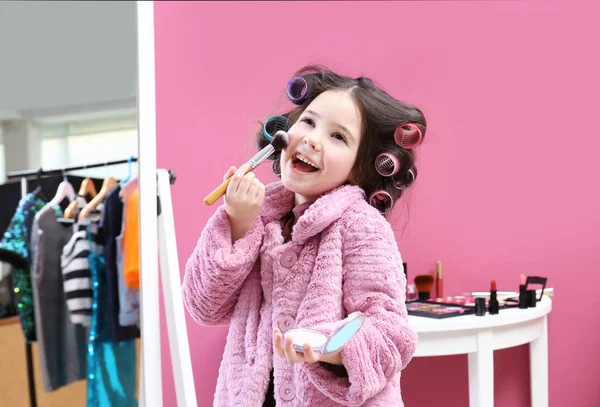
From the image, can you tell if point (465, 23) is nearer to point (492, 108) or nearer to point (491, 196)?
point (492, 108)

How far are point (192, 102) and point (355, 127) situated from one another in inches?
51.4

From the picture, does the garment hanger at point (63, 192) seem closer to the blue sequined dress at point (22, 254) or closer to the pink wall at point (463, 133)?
the blue sequined dress at point (22, 254)

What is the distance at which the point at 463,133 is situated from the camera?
192 centimetres

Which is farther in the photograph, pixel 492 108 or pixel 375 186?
pixel 492 108

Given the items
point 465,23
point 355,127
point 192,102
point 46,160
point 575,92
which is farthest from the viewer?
point 192,102

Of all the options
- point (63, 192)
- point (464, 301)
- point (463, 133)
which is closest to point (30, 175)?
point (63, 192)

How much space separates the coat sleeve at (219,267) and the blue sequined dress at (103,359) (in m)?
0.11

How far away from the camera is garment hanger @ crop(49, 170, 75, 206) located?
864 millimetres

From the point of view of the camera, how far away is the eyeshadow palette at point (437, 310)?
5.13 ft

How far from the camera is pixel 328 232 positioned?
0.92 metres

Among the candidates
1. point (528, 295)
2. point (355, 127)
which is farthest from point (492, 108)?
point (355, 127)

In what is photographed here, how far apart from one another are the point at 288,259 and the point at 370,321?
0.14 m

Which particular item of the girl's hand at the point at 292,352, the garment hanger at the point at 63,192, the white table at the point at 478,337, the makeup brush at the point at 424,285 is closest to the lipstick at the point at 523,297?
the white table at the point at 478,337

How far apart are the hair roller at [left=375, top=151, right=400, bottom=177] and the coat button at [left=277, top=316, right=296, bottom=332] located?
23 centimetres
